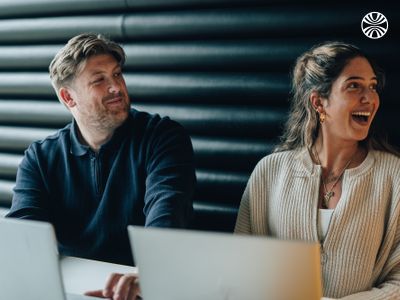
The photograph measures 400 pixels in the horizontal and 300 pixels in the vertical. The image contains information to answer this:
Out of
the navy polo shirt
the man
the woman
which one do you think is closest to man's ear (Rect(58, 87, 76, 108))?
the man

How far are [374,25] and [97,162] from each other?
42.1 inches

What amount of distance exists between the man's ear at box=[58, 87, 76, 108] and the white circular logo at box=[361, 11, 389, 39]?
43.1 inches

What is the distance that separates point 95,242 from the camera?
217cm

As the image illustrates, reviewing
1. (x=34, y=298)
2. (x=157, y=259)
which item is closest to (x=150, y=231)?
(x=157, y=259)

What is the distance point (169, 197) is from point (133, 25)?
3.16 ft

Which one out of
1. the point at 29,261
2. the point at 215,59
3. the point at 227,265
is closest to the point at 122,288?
the point at 29,261

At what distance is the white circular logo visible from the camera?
2031 millimetres

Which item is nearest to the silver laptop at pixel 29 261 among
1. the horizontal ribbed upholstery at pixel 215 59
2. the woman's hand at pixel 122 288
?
the woman's hand at pixel 122 288

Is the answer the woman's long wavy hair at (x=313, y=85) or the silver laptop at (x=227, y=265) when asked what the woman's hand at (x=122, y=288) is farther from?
the woman's long wavy hair at (x=313, y=85)

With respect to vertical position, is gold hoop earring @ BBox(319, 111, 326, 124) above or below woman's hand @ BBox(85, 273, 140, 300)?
above

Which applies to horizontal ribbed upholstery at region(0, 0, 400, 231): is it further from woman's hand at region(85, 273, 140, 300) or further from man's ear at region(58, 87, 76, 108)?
woman's hand at region(85, 273, 140, 300)

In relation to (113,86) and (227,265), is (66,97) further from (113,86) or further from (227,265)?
(227,265)

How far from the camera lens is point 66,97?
92.6 inches

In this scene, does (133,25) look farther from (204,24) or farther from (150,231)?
(150,231)
